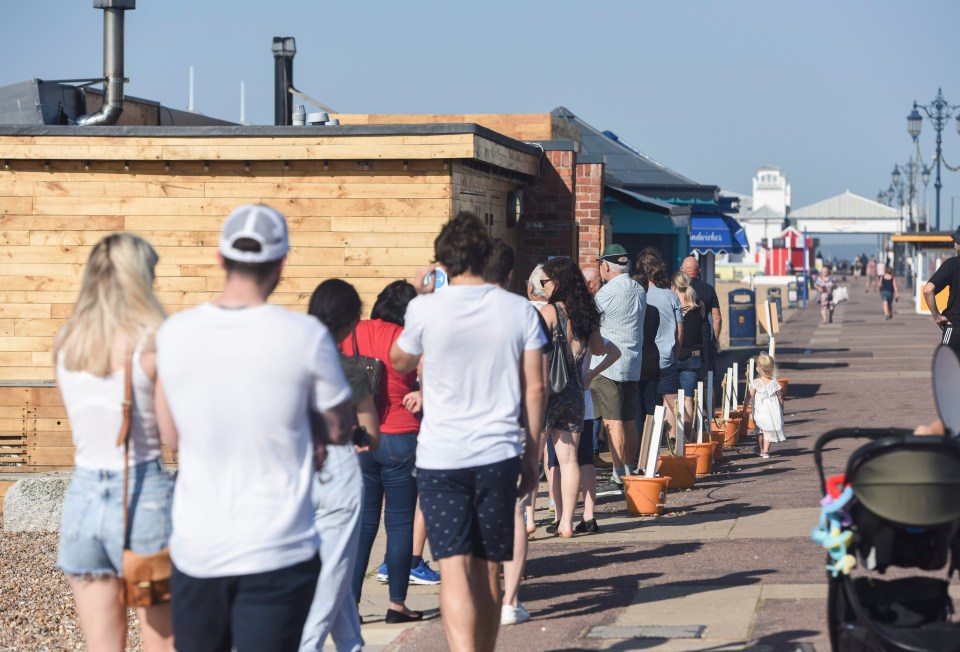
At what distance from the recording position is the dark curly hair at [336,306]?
18.2ft

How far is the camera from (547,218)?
→ 14031mm

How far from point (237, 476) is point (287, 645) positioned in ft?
1.56

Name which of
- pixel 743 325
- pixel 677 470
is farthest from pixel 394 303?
pixel 743 325

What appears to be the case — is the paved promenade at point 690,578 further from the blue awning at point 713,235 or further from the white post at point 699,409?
the blue awning at point 713,235

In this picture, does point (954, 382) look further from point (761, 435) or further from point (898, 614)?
point (761, 435)

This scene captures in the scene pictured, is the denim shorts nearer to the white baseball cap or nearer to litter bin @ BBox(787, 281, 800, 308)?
the white baseball cap

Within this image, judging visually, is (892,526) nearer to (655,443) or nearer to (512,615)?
(512,615)

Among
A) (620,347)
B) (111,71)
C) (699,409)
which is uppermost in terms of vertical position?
(111,71)

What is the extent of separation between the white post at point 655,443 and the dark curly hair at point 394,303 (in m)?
3.04

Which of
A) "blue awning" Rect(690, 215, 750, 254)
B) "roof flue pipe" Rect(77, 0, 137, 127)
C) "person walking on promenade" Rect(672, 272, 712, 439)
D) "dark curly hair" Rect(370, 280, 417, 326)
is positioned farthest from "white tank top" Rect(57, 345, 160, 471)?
"blue awning" Rect(690, 215, 750, 254)

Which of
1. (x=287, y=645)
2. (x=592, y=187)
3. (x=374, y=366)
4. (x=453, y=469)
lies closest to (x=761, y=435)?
(x=592, y=187)

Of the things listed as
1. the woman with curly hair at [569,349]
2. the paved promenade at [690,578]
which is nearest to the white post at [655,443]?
the paved promenade at [690,578]

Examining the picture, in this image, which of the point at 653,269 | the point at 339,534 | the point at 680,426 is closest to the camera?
the point at 339,534

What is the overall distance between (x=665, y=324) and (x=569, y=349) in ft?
13.0
